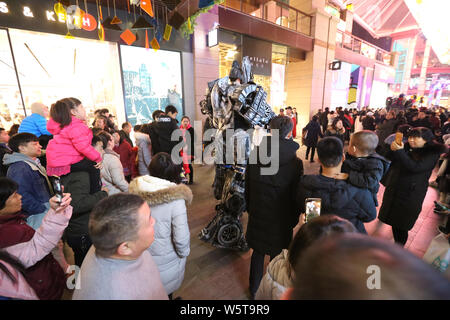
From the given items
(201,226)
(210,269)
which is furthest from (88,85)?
(210,269)

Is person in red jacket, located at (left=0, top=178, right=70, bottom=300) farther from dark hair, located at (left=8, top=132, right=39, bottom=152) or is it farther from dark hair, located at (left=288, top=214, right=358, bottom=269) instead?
dark hair, located at (left=288, top=214, right=358, bottom=269)

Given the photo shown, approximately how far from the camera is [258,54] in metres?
9.02

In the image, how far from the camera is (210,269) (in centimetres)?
255

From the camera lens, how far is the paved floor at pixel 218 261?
224 centimetres

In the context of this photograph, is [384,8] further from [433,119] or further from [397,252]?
[397,252]

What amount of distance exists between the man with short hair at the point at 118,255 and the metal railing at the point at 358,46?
16.7 meters

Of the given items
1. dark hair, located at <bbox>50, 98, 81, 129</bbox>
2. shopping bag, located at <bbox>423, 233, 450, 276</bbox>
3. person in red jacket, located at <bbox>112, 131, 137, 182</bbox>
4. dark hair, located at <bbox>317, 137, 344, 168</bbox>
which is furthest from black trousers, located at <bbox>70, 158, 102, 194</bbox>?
shopping bag, located at <bbox>423, 233, 450, 276</bbox>

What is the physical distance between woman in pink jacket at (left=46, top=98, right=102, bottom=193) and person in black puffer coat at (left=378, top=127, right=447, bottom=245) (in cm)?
330

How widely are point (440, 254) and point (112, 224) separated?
8.12 ft

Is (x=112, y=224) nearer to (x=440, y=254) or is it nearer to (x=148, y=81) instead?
(x=440, y=254)

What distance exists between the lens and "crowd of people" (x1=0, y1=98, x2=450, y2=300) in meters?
0.50

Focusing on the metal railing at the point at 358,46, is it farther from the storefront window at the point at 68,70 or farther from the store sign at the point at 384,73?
the storefront window at the point at 68,70

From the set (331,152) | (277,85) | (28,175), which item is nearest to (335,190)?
(331,152)

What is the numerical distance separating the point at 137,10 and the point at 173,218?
7.24m
